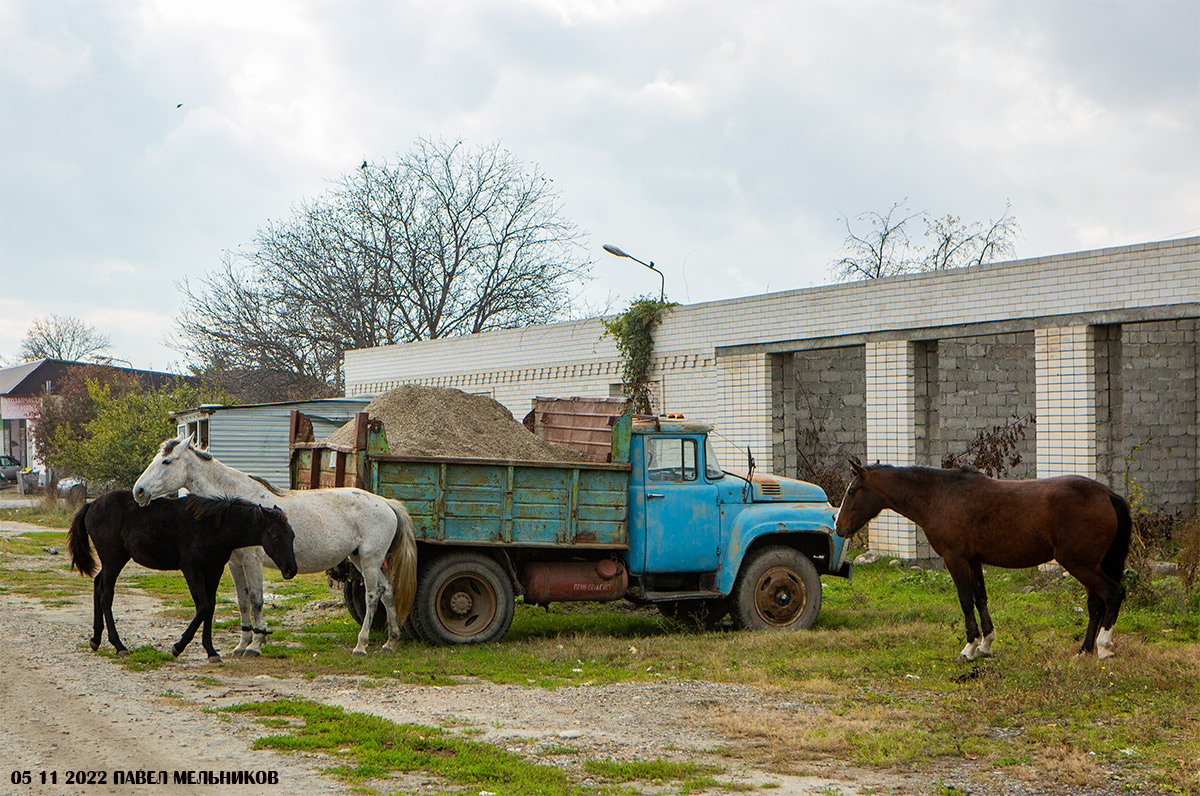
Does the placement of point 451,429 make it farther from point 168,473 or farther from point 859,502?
point 859,502

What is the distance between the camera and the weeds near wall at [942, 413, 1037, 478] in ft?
56.2

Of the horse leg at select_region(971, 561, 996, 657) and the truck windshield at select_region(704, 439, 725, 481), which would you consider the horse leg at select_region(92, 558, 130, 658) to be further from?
the horse leg at select_region(971, 561, 996, 657)

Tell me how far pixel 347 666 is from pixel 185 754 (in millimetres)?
2944

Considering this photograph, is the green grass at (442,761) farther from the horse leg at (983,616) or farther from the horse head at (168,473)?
the horse leg at (983,616)

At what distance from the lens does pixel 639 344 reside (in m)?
20.7

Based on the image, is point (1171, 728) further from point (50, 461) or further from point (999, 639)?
point (50, 461)

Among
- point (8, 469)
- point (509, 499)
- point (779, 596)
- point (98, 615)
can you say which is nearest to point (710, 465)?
point (779, 596)

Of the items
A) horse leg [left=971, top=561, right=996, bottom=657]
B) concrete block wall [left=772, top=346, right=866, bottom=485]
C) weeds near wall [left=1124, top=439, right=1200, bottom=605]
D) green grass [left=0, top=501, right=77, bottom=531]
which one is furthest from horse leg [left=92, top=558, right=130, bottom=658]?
green grass [left=0, top=501, right=77, bottom=531]

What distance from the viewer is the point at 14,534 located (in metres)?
22.9

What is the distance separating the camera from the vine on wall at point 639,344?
2053 centimetres

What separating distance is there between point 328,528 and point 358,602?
1.70 m

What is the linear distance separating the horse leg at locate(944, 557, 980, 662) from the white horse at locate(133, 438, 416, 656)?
4.83 metres

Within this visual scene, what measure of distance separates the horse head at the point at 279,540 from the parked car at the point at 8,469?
44840 millimetres

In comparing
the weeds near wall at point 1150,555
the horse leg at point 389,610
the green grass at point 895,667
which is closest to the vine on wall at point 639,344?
the green grass at point 895,667
